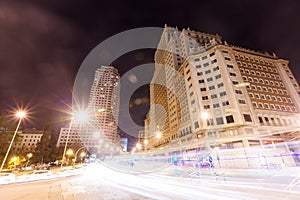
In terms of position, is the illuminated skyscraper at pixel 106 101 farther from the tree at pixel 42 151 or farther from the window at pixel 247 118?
the window at pixel 247 118

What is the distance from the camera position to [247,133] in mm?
31750

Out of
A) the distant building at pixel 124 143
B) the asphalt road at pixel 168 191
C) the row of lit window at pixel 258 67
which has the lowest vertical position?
the asphalt road at pixel 168 191

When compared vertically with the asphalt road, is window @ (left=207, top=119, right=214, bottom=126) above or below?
above

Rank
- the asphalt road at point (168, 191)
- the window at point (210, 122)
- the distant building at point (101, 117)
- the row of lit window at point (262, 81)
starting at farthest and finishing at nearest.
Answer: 1. the distant building at point (101, 117)
2. the row of lit window at point (262, 81)
3. the window at point (210, 122)
4. the asphalt road at point (168, 191)

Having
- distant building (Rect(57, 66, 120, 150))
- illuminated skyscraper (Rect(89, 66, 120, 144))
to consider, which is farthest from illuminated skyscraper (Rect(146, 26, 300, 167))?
illuminated skyscraper (Rect(89, 66, 120, 144))

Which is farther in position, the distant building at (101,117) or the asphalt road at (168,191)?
the distant building at (101,117)

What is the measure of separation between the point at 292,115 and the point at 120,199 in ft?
170

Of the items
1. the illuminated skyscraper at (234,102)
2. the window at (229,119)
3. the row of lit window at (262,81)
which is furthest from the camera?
the row of lit window at (262,81)

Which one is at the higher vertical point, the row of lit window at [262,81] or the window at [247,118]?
the row of lit window at [262,81]

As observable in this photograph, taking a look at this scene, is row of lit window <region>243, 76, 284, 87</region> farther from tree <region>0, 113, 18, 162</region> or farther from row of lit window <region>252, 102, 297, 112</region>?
tree <region>0, 113, 18, 162</region>

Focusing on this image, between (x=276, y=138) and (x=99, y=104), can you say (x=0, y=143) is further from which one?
(x=99, y=104)

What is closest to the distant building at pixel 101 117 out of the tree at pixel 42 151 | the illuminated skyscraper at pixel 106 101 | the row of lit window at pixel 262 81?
the illuminated skyscraper at pixel 106 101

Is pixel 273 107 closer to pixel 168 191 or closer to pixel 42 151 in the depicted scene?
pixel 168 191

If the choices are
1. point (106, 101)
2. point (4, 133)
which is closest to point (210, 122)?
point (4, 133)
